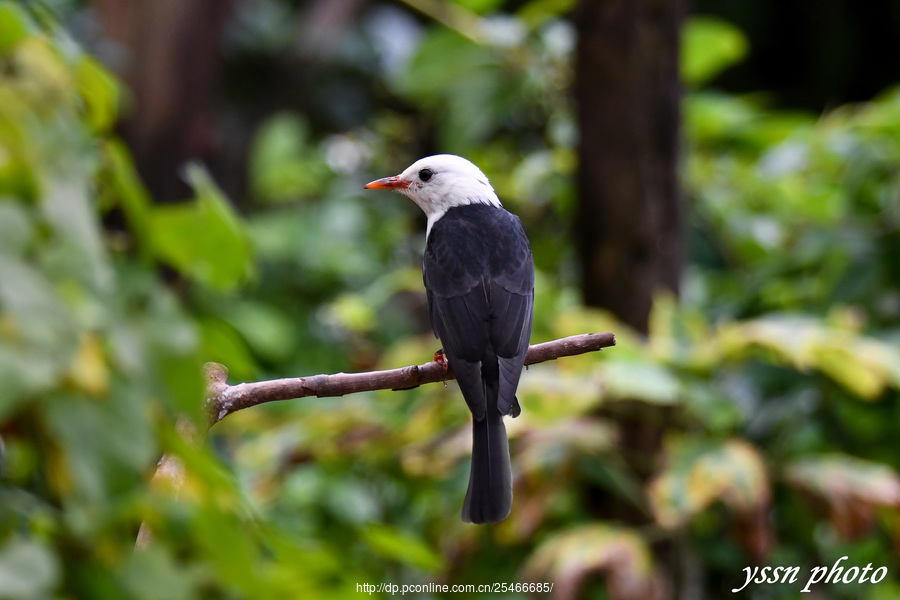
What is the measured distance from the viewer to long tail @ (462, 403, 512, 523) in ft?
4.05

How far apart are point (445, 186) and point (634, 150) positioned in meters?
1.80

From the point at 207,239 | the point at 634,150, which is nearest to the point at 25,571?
the point at 207,239

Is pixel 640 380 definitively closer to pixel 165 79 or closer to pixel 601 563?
pixel 601 563

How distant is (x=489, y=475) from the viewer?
53.9 inches

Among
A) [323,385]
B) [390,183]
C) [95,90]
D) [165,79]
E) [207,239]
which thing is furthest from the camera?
[165,79]

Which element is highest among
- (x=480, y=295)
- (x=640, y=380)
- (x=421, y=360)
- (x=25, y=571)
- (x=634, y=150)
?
(x=25, y=571)

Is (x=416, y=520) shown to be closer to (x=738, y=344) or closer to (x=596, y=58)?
(x=738, y=344)

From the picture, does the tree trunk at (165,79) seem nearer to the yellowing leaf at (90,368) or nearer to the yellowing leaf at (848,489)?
the yellowing leaf at (848,489)

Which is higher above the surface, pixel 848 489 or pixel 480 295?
pixel 480 295

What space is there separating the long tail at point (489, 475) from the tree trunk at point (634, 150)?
214cm

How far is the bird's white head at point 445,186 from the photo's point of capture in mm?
1952

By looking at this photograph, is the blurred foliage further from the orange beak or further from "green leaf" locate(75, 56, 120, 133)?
the orange beak

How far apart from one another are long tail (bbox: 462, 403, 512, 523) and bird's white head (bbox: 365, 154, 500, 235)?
571 millimetres

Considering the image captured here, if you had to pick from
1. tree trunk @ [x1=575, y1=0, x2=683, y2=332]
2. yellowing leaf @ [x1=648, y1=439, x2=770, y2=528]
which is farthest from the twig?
tree trunk @ [x1=575, y1=0, x2=683, y2=332]
